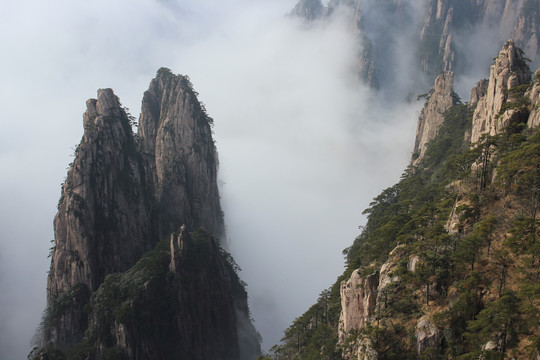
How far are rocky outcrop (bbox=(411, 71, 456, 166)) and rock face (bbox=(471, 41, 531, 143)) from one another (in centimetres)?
3695

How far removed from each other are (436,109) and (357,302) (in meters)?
73.5

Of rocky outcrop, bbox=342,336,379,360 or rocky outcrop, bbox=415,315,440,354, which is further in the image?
rocky outcrop, bbox=342,336,379,360

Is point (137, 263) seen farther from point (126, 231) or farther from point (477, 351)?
point (477, 351)

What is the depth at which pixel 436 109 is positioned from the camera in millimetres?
113375

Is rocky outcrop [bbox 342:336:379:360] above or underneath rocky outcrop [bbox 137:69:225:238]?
underneath

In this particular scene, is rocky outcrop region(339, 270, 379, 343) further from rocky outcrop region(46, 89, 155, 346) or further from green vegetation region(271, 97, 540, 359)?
rocky outcrop region(46, 89, 155, 346)

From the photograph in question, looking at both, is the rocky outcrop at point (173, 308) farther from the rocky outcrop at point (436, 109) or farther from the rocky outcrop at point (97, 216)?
the rocky outcrop at point (436, 109)

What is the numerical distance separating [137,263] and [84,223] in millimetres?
11952

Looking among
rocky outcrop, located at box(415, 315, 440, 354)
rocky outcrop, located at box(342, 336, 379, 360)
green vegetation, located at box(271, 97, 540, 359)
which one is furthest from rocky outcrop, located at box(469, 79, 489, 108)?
rocky outcrop, located at box(415, 315, 440, 354)

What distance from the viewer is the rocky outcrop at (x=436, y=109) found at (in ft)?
362

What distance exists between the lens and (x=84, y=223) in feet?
295

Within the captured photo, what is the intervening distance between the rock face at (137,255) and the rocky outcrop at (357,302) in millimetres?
40971

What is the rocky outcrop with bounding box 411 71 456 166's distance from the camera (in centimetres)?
11025

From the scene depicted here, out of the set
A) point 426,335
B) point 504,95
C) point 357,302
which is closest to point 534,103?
point 504,95
